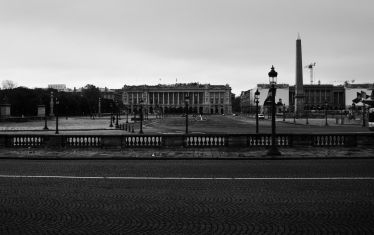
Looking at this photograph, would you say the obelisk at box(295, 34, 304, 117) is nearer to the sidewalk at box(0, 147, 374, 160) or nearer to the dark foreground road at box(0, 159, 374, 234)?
the sidewalk at box(0, 147, 374, 160)

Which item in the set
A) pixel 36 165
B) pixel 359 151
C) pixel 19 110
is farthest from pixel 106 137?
pixel 19 110

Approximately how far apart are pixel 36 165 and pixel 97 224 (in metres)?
10.9

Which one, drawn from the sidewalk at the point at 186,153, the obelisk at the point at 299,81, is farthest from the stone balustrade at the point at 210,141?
the obelisk at the point at 299,81

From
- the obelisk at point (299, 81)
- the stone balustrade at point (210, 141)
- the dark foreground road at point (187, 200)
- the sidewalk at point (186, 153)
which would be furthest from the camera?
the obelisk at point (299, 81)

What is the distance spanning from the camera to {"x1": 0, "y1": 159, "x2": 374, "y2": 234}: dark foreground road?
8.87 metres

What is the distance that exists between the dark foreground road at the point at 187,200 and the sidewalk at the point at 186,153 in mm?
3766

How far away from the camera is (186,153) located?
23.4 m

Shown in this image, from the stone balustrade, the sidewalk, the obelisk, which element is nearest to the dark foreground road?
the sidewalk

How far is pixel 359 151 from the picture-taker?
23797 mm

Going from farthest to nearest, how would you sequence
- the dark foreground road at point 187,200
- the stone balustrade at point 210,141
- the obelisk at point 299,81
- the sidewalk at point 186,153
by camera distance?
the obelisk at point 299,81 < the stone balustrade at point 210,141 < the sidewalk at point 186,153 < the dark foreground road at point 187,200

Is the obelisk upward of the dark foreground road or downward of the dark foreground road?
upward

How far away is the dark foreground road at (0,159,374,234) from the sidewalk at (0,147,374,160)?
3766 millimetres

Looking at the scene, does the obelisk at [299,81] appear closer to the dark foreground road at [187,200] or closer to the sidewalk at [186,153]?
the sidewalk at [186,153]

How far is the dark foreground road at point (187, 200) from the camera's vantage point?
8.87 meters
